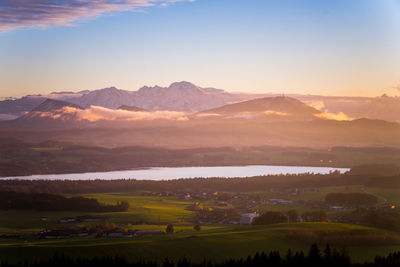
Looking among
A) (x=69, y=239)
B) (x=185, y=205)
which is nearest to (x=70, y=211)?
(x=185, y=205)

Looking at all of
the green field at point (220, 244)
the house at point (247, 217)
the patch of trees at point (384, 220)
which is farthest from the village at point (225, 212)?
the green field at point (220, 244)

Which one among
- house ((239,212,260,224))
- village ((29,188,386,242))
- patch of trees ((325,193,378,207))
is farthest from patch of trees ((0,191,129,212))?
patch of trees ((325,193,378,207))

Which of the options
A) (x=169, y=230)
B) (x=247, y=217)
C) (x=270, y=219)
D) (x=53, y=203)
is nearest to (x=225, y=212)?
(x=247, y=217)

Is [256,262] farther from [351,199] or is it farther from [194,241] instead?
[351,199]

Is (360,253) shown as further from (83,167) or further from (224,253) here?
(83,167)

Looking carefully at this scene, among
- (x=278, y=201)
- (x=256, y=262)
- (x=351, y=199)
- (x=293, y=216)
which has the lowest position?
(x=256, y=262)

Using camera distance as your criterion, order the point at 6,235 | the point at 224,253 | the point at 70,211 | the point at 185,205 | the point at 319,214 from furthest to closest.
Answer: the point at 185,205
the point at 70,211
the point at 319,214
the point at 6,235
the point at 224,253
